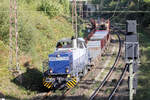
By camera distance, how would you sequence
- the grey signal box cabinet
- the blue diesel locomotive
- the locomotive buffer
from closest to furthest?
the locomotive buffer < the grey signal box cabinet < the blue diesel locomotive

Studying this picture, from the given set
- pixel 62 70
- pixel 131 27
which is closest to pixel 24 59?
pixel 62 70

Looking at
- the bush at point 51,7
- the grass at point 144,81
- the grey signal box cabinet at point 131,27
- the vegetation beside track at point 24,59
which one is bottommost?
the grass at point 144,81

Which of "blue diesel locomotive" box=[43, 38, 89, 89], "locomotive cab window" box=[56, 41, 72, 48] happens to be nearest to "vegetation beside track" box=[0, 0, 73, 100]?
"blue diesel locomotive" box=[43, 38, 89, 89]

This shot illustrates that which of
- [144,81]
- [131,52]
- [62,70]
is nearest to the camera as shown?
[131,52]

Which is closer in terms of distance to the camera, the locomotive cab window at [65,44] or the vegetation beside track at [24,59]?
the vegetation beside track at [24,59]

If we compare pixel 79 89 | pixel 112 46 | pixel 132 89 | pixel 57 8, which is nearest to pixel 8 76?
pixel 79 89

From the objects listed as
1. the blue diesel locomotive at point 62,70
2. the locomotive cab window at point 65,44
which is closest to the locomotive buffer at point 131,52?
the blue diesel locomotive at point 62,70

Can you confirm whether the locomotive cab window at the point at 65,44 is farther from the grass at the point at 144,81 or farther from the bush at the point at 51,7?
the bush at the point at 51,7

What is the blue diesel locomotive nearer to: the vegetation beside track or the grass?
the vegetation beside track

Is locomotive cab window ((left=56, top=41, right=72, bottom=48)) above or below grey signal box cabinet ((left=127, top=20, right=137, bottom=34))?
below

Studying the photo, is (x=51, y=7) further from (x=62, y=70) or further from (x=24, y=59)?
(x=62, y=70)

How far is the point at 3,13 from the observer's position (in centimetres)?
1934

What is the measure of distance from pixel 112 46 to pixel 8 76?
67.2ft

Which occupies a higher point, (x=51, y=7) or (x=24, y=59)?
(x=51, y=7)
